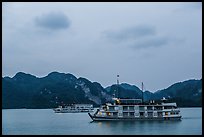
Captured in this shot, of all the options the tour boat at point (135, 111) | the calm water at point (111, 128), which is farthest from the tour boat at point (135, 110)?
the calm water at point (111, 128)

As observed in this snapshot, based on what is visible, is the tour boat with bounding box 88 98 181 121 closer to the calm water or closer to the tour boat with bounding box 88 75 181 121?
the tour boat with bounding box 88 75 181 121

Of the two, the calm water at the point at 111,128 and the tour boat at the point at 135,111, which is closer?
the calm water at the point at 111,128

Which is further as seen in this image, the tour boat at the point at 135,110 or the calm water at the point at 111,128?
the tour boat at the point at 135,110

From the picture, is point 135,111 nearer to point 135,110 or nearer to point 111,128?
point 135,110

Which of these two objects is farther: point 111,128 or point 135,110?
point 135,110

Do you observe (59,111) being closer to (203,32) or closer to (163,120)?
(163,120)

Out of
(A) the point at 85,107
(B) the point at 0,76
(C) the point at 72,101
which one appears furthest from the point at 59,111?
(B) the point at 0,76

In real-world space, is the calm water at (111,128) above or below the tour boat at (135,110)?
below

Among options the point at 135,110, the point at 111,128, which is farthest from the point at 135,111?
the point at 111,128

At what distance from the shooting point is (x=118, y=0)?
1976mm

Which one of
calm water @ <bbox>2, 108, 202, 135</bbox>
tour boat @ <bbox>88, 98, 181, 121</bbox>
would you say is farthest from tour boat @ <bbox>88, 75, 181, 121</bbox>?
calm water @ <bbox>2, 108, 202, 135</bbox>

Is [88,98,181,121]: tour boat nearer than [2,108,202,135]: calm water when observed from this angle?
No

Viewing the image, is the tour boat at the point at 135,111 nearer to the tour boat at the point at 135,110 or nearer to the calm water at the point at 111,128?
the tour boat at the point at 135,110

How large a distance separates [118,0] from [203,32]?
1.76 ft
